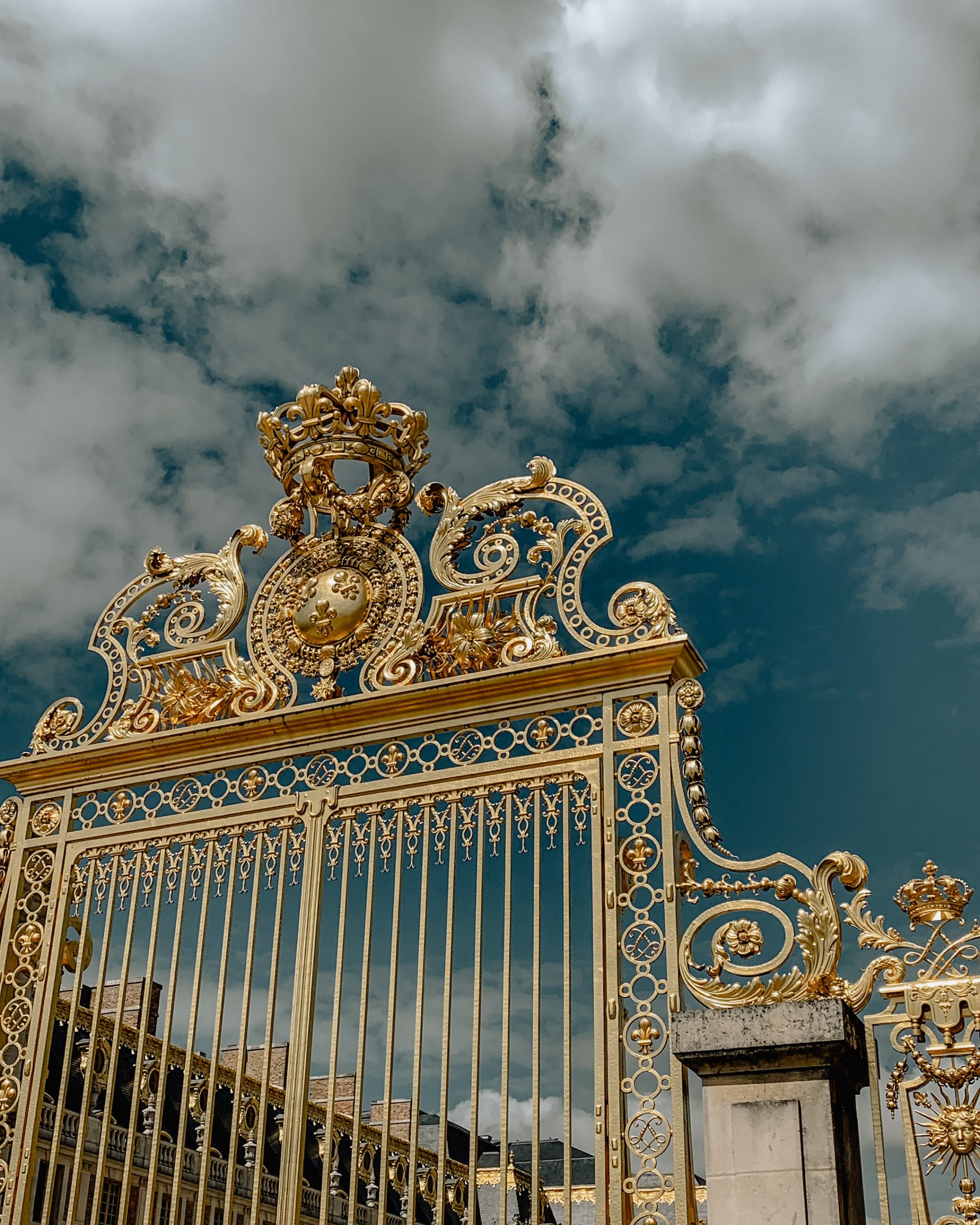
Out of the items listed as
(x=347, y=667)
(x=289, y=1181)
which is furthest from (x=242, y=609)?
(x=289, y=1181)

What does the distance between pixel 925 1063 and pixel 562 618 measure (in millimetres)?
2800

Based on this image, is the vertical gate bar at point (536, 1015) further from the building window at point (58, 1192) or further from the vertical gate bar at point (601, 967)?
the building window at point (58, 1192)

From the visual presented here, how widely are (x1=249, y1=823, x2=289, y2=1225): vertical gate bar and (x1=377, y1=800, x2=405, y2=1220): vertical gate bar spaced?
568 mm

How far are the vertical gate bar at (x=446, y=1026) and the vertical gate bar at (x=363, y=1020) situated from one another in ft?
1.22

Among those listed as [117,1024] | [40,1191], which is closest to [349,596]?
[117,1024]

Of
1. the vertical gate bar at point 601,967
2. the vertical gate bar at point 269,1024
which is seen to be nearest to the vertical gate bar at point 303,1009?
the vertical gate bar at point 269,1024

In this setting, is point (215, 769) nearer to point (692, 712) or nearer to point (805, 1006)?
point (692, 712)

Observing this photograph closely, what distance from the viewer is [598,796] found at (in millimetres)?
7051

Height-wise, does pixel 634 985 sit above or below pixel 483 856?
below

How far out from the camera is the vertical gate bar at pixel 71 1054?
7.43 meters

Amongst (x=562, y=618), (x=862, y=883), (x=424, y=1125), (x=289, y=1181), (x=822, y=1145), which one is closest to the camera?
(x=822, y=1145)

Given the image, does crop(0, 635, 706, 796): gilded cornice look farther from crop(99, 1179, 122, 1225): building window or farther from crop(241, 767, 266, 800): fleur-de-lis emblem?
crop(99, 1179, 122, 1225): building window

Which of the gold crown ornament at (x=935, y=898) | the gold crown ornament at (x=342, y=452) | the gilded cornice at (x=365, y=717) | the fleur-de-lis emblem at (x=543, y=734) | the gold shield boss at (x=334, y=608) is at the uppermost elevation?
the gold crown ornament at (x=342, y=452)

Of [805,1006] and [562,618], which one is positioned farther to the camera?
[562,618]
